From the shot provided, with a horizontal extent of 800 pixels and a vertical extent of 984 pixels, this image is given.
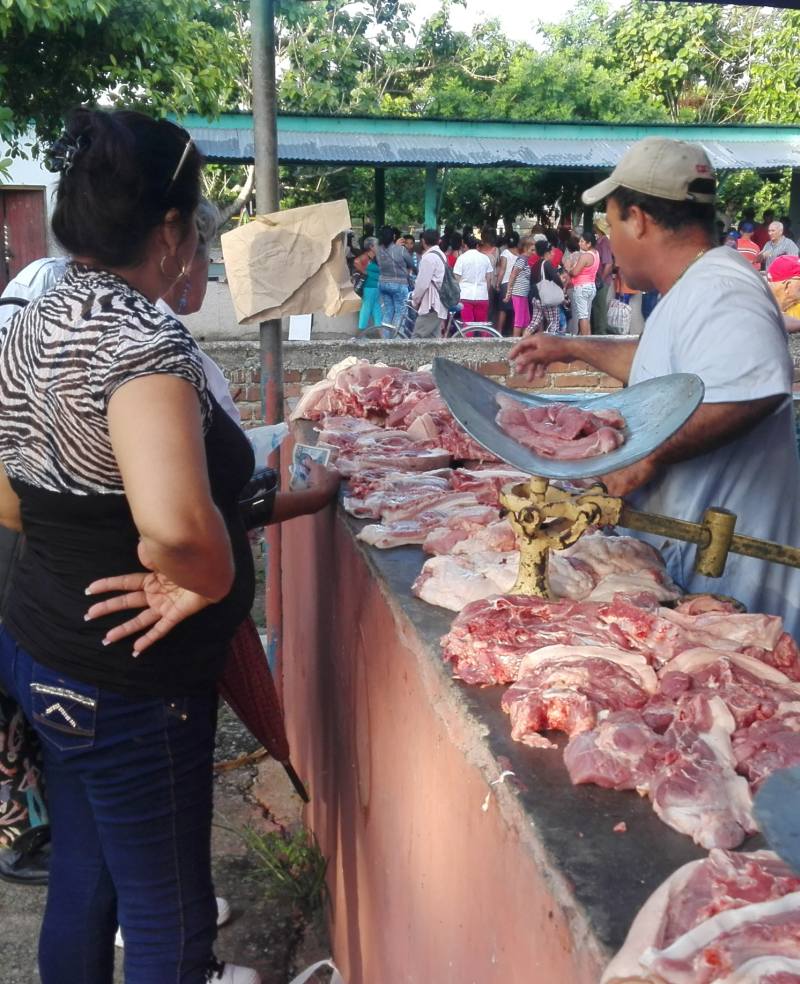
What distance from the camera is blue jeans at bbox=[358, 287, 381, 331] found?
1733cm

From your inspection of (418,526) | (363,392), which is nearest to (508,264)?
(363,392)

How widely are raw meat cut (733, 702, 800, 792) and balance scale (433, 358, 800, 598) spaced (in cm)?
44

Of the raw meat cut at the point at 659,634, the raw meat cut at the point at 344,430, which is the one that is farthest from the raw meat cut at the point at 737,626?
the raw meat cut at the point at 344,430

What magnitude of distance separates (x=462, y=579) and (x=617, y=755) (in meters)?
0.85

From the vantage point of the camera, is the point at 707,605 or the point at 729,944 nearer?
the point at 729,944

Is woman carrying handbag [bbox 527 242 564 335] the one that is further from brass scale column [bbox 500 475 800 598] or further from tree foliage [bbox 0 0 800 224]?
brass scale column [bbox 500 475 800 598]

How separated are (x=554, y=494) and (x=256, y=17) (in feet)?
10.5

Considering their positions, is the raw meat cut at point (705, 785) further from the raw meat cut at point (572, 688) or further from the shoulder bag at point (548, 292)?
the shoulder bag at point (548, 292)

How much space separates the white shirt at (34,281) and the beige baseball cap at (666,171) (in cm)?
242

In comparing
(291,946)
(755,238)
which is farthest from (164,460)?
(755,238)

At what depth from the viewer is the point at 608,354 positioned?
371cm

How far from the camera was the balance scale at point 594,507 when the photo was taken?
207 cm

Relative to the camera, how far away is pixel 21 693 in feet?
7.43

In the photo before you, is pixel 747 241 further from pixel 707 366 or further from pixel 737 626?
pixel 737 626
